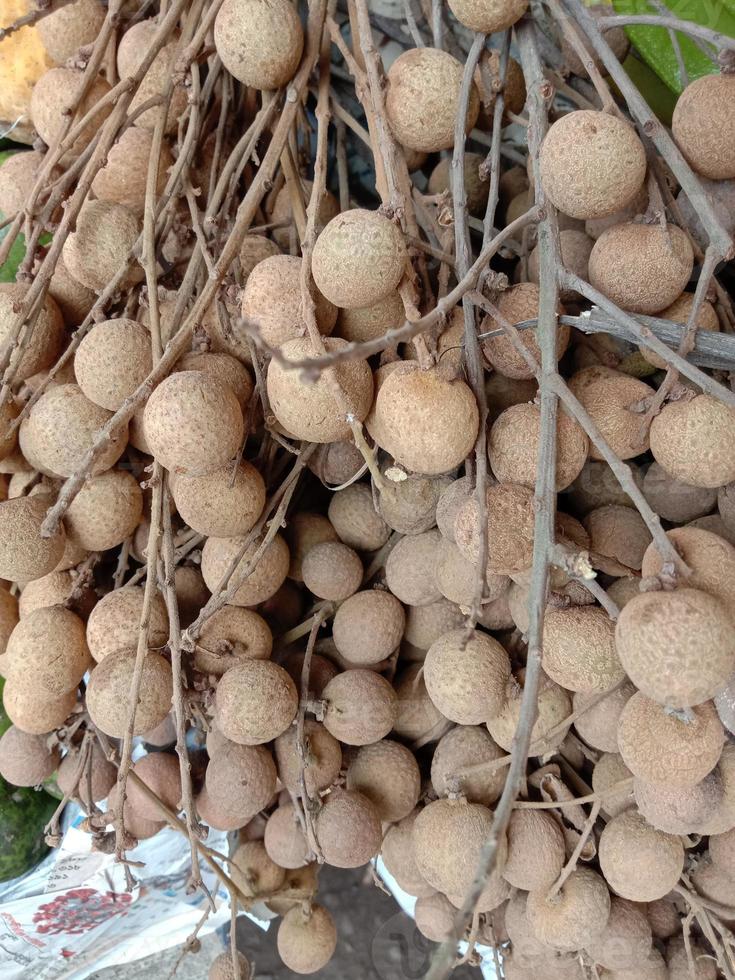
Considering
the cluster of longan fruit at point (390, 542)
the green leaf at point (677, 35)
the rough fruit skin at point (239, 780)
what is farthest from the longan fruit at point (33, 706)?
the green leaf at point (677, 35)

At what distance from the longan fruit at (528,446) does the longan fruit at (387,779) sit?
439mm

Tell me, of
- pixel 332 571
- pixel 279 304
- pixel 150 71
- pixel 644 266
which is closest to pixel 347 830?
pixel 332 571

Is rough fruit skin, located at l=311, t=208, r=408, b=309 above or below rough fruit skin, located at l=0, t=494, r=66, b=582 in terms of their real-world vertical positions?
above

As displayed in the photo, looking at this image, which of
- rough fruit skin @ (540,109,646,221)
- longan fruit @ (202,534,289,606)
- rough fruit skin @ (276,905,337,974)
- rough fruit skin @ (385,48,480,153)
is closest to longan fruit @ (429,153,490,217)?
rough fruit skin @ (385,48,480,153)

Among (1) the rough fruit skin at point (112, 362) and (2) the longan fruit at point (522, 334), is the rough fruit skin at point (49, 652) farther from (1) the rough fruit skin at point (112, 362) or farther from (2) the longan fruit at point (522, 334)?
(2) the longan fruit at point (522, 334)

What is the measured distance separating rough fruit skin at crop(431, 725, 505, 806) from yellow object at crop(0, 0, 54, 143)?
114cm

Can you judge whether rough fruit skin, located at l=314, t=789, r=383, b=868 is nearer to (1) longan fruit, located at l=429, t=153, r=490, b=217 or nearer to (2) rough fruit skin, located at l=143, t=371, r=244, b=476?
(2) rough fruit skin, located at l=143, t=371, r=244, b=476

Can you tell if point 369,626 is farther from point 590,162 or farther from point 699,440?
point 590,162

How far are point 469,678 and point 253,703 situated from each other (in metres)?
0.25

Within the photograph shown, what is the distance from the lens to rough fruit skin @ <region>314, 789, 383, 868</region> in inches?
36.0

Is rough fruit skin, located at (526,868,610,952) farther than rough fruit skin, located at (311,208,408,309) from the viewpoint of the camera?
Yes

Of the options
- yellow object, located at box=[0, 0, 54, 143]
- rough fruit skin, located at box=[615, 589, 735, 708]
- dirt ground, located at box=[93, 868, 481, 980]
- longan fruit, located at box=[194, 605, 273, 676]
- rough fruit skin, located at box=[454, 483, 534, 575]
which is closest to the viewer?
rough fruit skin, located at box=[615, 589, 735, 708]

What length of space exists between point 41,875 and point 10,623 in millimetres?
571

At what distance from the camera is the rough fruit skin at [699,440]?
2.28 feet
